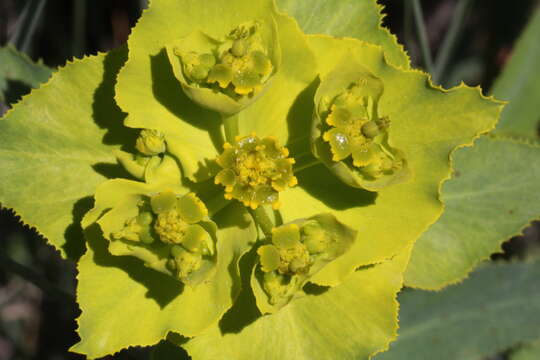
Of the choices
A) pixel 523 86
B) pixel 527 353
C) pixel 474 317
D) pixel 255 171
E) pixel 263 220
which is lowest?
pixel 527 353

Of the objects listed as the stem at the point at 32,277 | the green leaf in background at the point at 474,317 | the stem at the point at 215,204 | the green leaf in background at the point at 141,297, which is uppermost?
the stem at the point at 215,204

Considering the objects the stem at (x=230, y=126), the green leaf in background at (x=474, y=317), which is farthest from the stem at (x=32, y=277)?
the green leaf in background at (x=474, y=317)

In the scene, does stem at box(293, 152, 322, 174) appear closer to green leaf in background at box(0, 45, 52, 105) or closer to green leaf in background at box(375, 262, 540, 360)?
green leaf in background at box(0, 45, 52, 105)

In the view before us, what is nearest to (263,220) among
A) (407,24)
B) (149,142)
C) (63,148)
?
(149,142)

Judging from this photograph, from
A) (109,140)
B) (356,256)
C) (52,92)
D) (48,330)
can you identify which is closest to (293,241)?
(356,256)

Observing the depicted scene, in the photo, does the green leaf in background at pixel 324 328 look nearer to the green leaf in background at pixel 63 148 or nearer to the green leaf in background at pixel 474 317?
the green leaf in background at pixel 63 148

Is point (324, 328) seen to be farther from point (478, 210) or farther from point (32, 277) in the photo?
point (32, 277)
